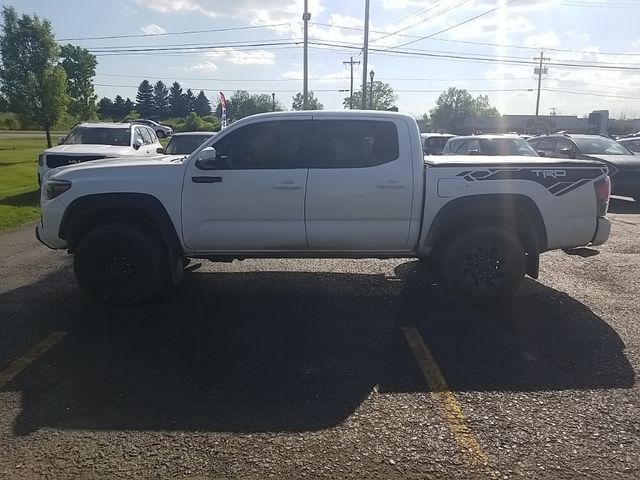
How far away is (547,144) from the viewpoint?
680 inches

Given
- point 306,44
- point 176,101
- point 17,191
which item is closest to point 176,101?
point 176,101

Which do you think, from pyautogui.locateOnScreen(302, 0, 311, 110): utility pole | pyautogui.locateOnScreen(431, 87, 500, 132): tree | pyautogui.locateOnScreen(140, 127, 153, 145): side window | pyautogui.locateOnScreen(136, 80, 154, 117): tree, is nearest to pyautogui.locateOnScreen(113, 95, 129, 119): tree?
pyautogui.locateOnScreen(136, 80, 154, 117): tree

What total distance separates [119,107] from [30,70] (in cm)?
10799

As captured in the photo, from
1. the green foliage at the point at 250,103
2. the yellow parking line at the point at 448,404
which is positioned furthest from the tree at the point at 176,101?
the yellow parking line at the point at 448,404

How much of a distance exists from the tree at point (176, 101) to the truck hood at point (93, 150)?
127 m

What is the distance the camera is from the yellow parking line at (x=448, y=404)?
3.45 m

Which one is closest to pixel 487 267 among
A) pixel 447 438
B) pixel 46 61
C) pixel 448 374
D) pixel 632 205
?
pixel 448 374

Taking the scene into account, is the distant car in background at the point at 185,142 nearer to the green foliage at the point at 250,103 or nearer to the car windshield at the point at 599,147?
the car windshield at the point at 599,147

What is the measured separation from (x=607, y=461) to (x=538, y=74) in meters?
86.9

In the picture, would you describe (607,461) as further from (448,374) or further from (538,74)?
(538,74)

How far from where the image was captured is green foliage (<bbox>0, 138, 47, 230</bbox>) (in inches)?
482

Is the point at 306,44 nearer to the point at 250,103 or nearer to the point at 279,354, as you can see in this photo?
the point at 279,354

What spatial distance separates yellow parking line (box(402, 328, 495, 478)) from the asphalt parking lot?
15mm

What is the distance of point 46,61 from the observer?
2541 centimetres
